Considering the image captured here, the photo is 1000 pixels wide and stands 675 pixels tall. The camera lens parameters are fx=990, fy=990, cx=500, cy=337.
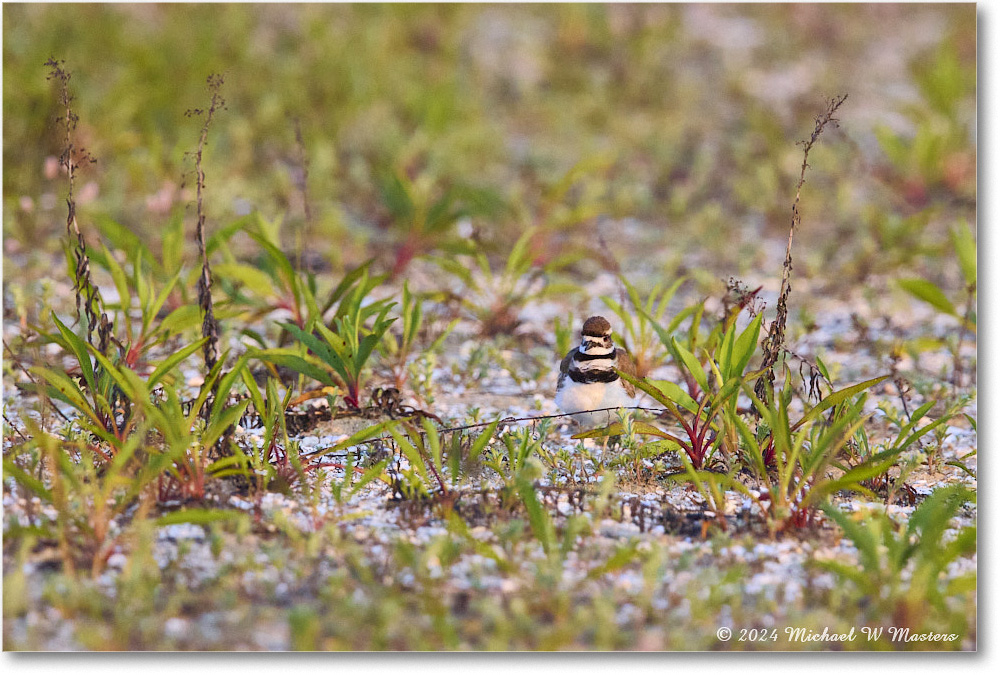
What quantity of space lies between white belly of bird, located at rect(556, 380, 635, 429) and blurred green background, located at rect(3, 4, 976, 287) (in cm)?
179

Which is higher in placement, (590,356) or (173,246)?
(173,246)

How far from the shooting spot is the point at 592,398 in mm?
4316

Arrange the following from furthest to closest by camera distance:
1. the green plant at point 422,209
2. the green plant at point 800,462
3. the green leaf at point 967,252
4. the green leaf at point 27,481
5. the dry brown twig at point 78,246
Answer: the green plant at point 422,209, the green leaf at point 967,252, the dry brown twig at point 78,246, the green plant at point 800,462, the green leaf at point 27,481

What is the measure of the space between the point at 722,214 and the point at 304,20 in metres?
4.17

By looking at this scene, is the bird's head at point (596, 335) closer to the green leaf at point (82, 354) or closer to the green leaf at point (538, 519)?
the green leaf at point (538, 519)

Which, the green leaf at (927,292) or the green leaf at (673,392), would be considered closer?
the green leaf at (673,392)

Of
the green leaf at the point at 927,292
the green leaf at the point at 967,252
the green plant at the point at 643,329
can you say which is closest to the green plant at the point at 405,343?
the green plant at the point at 643,329

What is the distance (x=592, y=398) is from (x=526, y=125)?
4.62 m

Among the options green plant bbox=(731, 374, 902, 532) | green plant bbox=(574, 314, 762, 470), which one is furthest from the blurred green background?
green plant bbox=(731, 374, 902, 532)

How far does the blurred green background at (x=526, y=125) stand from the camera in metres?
6.67

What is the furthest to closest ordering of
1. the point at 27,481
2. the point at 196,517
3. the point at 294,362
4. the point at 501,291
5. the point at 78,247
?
the point at 501,291, the point at 294,362, the point at 78,247, the point at 27,481, the point at 196,517

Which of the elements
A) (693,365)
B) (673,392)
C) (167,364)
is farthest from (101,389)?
(693,365)

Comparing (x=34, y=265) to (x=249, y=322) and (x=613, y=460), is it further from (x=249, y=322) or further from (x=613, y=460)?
(x=613, y=460)

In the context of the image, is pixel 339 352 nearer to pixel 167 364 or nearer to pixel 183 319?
pixel 167 364
